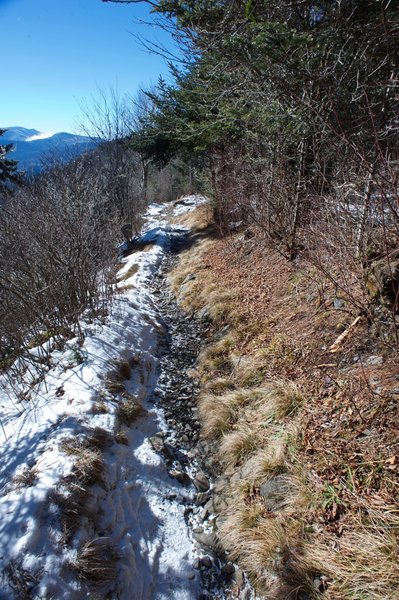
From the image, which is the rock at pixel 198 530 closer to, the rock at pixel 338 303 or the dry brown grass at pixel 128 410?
the dry brown grass at pixel 128 410

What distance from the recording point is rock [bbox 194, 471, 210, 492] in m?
3.21

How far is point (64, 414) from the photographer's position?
11.2ft

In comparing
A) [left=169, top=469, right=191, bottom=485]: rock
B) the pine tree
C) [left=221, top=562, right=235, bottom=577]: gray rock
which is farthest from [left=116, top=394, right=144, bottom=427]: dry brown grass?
the pine tree

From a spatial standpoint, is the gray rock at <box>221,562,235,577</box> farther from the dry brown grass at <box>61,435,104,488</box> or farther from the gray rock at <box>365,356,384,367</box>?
the gray rock at <box>365,356,384,367</box>

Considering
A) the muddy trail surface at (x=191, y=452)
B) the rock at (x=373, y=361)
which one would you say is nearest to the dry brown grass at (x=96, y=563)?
the muddy trail surface at (x=191, y=452)

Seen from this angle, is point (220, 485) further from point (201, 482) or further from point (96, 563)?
point (96, 563)

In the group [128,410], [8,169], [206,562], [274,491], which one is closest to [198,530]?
[206,562]

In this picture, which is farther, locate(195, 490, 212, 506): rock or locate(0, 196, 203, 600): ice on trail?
locate(195, 490, 212, 506): rock

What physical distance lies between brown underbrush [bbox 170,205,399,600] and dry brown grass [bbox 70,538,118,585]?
923 mm

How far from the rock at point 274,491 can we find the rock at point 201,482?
67 cm

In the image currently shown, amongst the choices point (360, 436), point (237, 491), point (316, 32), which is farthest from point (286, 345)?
point (316, 32)

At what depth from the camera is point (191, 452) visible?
362cm

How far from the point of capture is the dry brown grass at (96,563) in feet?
7.27

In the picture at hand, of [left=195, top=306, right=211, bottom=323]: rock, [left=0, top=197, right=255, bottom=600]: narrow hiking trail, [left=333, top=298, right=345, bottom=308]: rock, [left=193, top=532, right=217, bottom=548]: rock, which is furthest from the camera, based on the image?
[left=195, top=306, right=211, bottom=323]: rock
